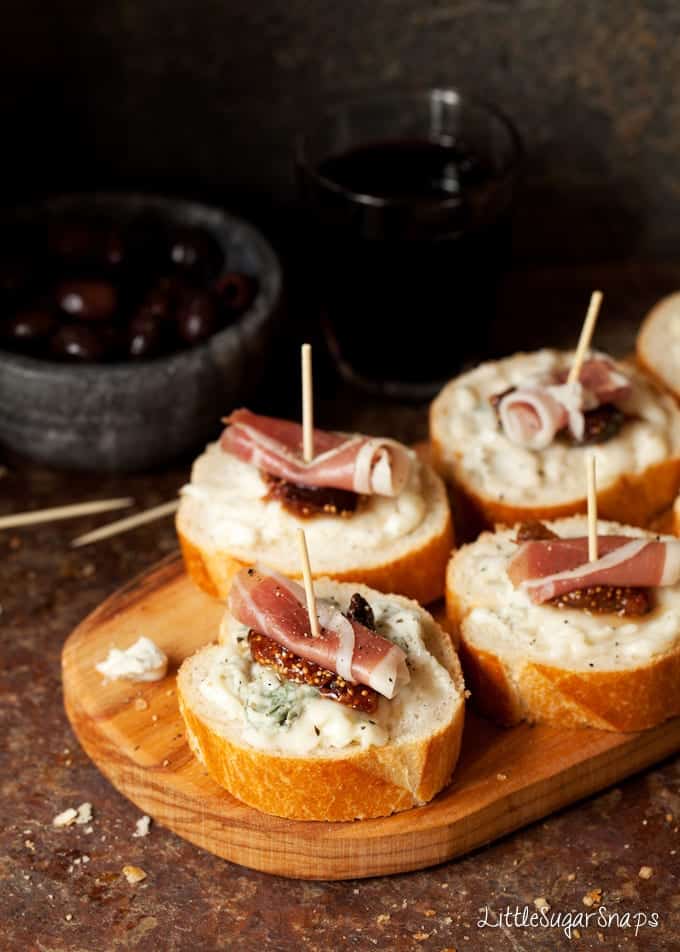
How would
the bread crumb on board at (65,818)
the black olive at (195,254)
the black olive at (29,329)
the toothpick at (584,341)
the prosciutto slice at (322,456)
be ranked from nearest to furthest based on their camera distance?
1. the bread crumb on board at (65,818)
2. the prosciutto slice at (322,456)
3. the toothpick at (584,341)
4. the black olive at (29,329)
5. the black olive at (195,254)

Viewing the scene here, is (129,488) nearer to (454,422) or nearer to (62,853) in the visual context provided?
(454,422)

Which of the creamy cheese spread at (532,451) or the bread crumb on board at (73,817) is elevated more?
the creamy cheese spread at (532,451)

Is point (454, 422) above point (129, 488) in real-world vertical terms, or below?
above

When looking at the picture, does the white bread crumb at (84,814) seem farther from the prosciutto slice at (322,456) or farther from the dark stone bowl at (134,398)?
the dark stone bowl at (134,398)

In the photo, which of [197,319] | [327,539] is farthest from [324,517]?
[197,319]

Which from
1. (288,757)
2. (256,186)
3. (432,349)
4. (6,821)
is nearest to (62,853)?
(6,821)

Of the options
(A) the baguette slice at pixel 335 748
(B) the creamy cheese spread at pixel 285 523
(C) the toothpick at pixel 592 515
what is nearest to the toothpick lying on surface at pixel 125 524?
(B) the creamy cheese spread at pixel 285 523
